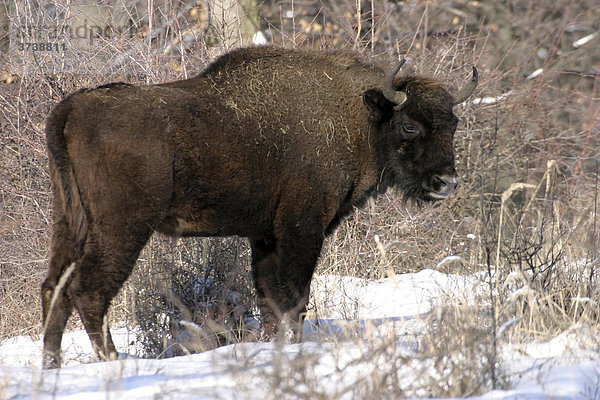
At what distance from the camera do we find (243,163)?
538cm

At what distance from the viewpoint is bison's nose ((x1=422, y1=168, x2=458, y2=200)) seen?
6.00m

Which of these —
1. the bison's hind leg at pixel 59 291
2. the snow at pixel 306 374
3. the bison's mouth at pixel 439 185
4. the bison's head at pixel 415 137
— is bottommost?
the snow at pixel 306 374

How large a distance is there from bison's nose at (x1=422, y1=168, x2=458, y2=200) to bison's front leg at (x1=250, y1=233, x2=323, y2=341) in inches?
44.4

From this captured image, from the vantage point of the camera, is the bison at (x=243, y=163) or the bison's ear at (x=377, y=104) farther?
the bison's ear at (x=377, y=104)

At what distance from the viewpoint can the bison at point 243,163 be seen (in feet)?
16.2

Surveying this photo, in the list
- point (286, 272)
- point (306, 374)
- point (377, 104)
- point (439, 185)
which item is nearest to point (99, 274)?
point (286, 272)

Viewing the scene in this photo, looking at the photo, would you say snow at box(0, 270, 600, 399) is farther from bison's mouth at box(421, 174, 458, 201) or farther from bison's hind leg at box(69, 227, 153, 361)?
bison's mouth at box(421, 174, 458, 201)

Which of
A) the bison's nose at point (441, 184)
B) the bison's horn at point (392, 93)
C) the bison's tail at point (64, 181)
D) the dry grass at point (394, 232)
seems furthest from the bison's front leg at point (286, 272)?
the bison's tail at point (64, 181)

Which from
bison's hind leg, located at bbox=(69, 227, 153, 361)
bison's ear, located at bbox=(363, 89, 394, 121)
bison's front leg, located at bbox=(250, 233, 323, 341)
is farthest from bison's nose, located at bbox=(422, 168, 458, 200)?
bison's hind leg, located at bbox=(69, 227, 153, 361)

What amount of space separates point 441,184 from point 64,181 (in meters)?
3.05

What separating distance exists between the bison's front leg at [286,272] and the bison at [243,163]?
11mm

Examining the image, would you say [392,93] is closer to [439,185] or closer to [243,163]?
[439,185]

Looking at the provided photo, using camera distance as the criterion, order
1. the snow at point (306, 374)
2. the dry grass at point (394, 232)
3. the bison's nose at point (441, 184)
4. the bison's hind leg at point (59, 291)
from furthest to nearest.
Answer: the bison's nose at point (441, 184) → the bison's hind leg at point (59, 291) → the dry grass at point (394, 232) → the snow at point (306, 374)

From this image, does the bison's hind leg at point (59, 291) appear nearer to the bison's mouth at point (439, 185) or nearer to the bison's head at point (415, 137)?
the bison's head at point (415, 137)
